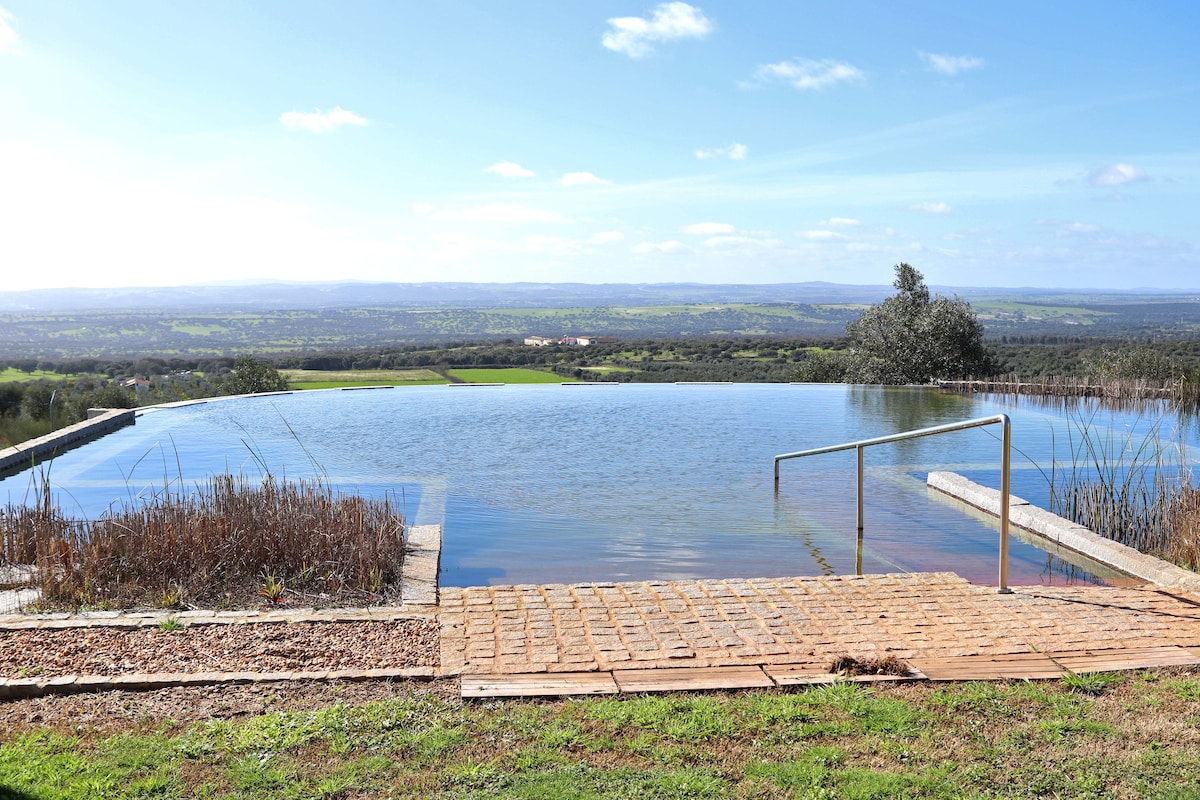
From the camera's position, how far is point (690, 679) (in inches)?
138

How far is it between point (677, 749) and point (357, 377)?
2272 cm

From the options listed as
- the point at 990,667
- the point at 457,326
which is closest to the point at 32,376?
the point at 990,667

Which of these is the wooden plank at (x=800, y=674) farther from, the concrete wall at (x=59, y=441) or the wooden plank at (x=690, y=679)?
the concrete wall at (x=59, y=441)

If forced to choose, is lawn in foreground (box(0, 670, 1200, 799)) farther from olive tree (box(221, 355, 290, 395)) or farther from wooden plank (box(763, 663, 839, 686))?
olive tree (box(221, 355, 290, 395))

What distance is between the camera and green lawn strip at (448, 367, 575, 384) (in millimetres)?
22531

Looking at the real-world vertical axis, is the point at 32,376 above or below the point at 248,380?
below

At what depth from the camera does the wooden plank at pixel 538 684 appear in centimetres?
338

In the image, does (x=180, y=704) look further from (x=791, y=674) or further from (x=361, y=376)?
(x=361, y=376)

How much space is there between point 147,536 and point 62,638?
3.63 feet

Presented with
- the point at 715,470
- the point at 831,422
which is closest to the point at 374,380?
the point at 831,422

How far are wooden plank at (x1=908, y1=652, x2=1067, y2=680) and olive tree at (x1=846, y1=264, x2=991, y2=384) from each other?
57.6 ft

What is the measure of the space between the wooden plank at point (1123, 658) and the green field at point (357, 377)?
17084 mm

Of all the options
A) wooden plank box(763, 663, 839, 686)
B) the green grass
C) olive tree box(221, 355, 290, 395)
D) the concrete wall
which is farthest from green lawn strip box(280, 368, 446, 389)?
wooden plank box(763, 663, 839, 686)

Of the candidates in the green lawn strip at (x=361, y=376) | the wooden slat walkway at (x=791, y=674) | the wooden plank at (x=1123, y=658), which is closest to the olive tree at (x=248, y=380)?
the green lawn strip at (x=361, y=376)
